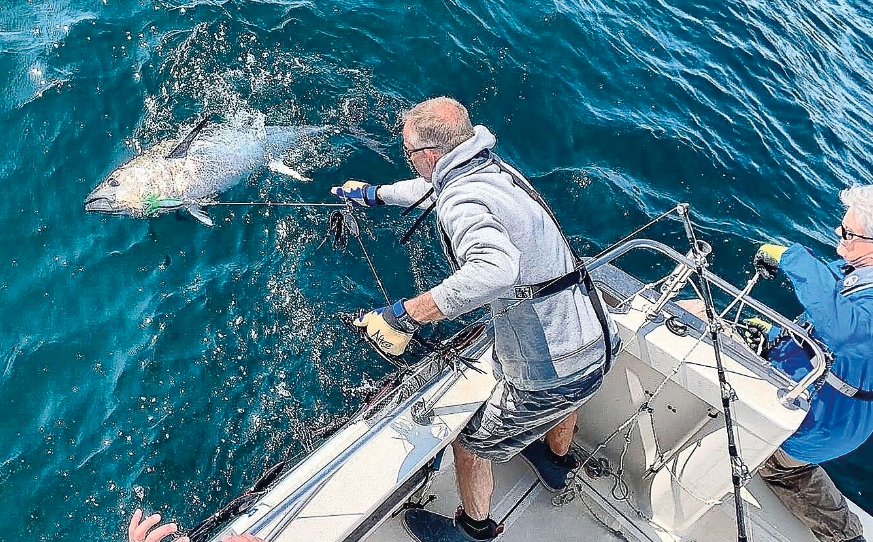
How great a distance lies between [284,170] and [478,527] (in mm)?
4828

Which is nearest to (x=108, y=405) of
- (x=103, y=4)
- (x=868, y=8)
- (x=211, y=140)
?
(x=211, y=140)

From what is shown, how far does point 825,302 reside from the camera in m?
3.45

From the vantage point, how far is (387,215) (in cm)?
713

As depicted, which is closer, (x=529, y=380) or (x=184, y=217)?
(x=529, y=380)

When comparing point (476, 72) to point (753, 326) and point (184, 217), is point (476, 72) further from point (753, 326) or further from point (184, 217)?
point (753, 326)

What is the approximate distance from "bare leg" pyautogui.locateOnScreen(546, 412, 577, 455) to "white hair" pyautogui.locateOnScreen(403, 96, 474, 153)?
82.1 inches

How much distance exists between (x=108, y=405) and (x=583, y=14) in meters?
9.25

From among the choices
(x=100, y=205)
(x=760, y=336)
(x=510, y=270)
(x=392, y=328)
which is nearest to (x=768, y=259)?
(x=760, y=336)

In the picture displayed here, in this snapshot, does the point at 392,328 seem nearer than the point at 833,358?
Yes

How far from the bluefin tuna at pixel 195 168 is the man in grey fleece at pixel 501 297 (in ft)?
13.1

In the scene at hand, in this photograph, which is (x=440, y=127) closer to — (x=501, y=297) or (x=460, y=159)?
(x=460, y=159)

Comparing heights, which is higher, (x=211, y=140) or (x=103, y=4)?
(x=103, y=4)

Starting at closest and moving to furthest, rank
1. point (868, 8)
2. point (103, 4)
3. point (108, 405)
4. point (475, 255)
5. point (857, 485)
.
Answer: point (475, 255) → point (108, 405) → point (857, 485) → point (103, 4) → point (868, 8)

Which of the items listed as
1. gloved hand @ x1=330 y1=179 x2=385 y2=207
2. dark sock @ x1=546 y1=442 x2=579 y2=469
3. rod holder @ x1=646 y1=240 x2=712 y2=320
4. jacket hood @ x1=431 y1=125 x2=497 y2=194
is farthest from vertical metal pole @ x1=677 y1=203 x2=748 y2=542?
gloved hand @ x1=330 y1=179 x2=385 y2=207
